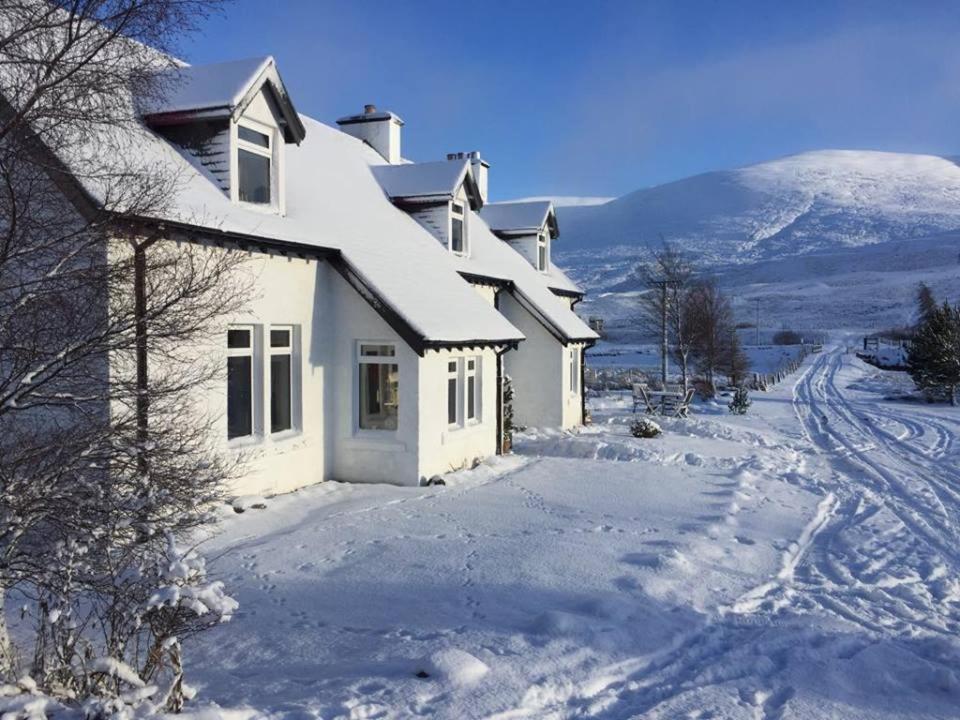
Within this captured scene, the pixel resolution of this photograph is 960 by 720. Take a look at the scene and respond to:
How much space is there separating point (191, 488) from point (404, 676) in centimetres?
217

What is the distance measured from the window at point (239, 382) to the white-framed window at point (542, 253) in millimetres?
14677

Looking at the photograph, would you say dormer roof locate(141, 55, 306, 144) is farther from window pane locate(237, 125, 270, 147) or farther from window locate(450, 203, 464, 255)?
window locate(450, 203, 464, 255)

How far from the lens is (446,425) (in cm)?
1321

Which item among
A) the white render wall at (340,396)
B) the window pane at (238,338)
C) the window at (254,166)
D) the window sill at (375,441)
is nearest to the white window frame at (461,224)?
the white render wall at (340,396)

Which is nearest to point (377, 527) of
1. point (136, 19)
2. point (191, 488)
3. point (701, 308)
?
point (191, 488)

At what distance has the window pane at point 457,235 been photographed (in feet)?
57.5

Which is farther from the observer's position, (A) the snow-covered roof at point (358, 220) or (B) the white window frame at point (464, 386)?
(B) the white window frame at point (464, 386)

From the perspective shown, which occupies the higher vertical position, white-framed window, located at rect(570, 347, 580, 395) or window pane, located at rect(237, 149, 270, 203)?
window pane, located at rect(237, 149, 270, 203)

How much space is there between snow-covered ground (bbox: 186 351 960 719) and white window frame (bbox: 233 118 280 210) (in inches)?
182

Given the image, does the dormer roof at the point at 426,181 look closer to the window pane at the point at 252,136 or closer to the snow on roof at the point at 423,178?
the snow on roof at the point at 423,178

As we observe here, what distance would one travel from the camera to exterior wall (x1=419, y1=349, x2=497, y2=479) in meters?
12.3

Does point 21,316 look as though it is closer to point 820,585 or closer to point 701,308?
point 820,585

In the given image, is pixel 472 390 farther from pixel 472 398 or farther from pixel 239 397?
pixel 239 397

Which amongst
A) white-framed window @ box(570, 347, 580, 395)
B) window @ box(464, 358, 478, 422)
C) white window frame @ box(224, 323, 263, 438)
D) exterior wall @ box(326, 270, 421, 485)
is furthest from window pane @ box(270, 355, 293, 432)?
white-framed window @ box(570, 347, 580, 395)
